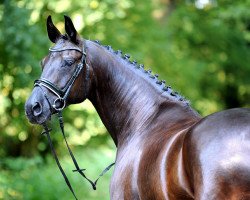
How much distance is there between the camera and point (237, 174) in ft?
11.3

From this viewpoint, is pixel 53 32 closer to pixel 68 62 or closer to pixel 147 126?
pixel 68 62

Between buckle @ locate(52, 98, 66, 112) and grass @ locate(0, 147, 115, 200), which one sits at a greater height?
buckle @ locate(52, 98, 66, 112)

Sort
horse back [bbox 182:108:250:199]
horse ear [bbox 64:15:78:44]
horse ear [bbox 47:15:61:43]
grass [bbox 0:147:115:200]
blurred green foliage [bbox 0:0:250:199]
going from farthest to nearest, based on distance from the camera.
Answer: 1. blurred green foliage [bbox 0:0:250:199]
2. grass [bbox 0:147:115:200]
3. horse ear [bbox 47:15:61:43]
4. horse ear [bbox 64:15:78:44]
5. horse back [bbox 182:108:250:199]

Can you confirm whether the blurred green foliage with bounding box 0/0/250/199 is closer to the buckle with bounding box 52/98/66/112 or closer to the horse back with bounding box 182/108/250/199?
the buckle with bounding box 52/98/66/112

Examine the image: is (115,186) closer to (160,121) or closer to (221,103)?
(160,121)

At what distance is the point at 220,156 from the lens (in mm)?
3547

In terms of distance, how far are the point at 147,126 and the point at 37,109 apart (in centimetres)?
94

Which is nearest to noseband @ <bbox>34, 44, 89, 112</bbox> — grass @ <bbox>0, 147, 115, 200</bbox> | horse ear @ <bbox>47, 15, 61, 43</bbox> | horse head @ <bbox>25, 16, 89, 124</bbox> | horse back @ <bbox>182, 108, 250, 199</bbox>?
horse head @ <bbox>25, 16, 89, 124</bbox>

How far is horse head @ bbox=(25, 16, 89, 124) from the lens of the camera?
194 inches

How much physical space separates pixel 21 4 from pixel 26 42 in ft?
2.85

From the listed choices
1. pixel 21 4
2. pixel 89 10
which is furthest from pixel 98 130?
pixel 21 4

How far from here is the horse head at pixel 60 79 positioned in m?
4.94

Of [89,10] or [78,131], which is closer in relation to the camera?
[89,10]

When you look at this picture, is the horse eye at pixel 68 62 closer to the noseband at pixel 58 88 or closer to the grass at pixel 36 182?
the noseband at pixel 58 88
